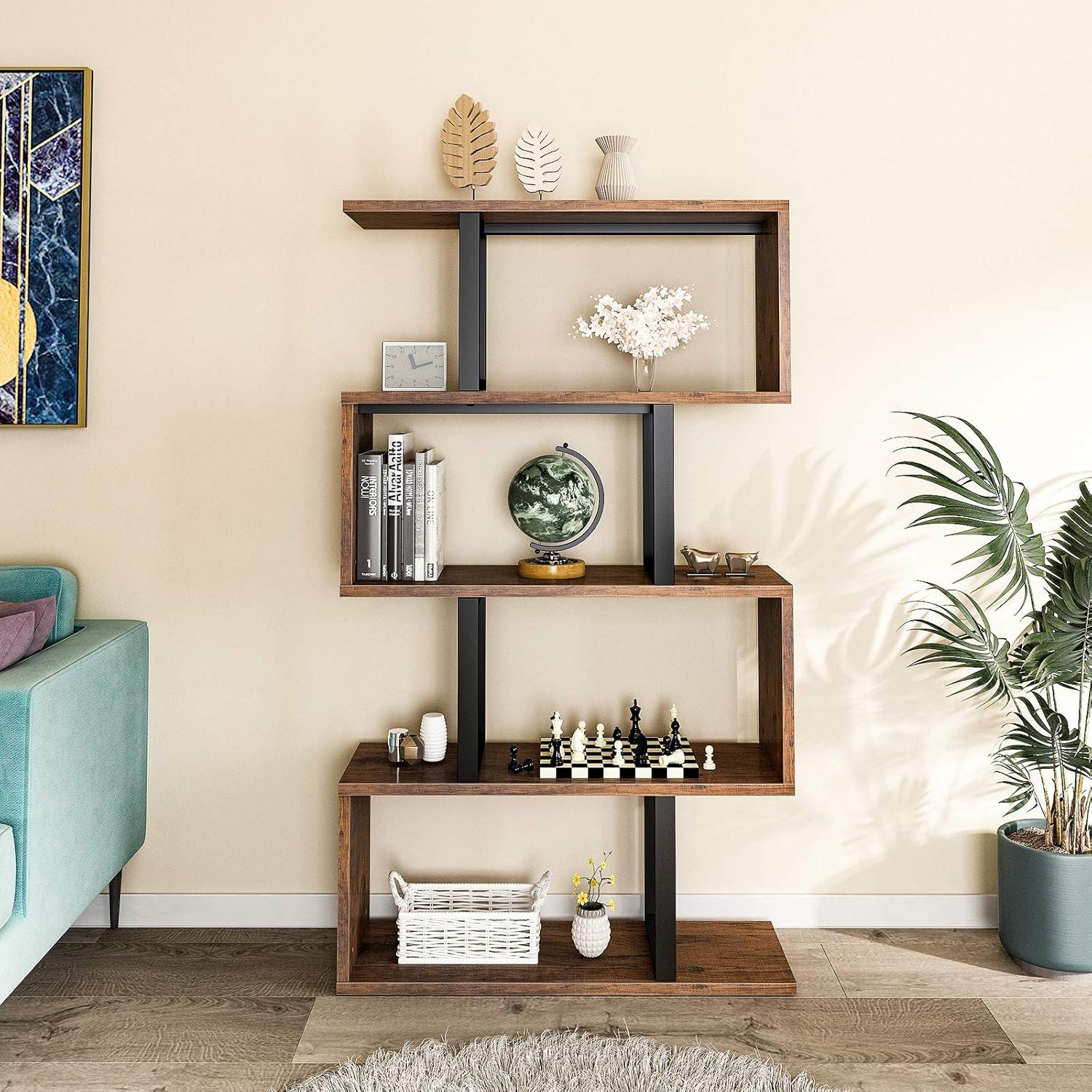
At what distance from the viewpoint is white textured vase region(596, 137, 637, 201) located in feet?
7.59

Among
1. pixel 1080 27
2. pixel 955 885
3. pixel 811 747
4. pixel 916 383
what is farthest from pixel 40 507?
pixel 1080 27

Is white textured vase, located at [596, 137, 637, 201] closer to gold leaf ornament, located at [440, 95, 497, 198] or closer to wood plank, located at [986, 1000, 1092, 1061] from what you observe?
gold leaf ornament, located at [440, 95, 497, 198]

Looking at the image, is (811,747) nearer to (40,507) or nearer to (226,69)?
(40,507)

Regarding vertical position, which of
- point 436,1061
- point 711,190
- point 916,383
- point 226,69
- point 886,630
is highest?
point 226,69

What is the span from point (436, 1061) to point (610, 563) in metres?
1.21

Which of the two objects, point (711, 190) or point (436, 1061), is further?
point (711, 190)

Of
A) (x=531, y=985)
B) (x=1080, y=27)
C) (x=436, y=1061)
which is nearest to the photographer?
(x=436, y=1061)

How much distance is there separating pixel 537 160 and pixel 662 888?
5.75ft

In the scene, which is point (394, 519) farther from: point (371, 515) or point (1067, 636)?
point (1067, 636)

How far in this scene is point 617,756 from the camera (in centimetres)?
235

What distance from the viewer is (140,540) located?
2.54 metres

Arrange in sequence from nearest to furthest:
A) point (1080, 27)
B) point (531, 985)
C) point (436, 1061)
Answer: point (436, 1061) < point (531, 985) < point (1080, 27)

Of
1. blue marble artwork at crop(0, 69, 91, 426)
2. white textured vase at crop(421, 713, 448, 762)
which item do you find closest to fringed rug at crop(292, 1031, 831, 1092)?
white textured vase at crop(421, 713, 448, 762)

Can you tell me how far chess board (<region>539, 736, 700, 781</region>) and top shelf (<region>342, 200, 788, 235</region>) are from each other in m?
1.27
